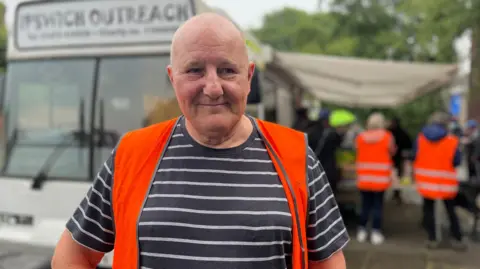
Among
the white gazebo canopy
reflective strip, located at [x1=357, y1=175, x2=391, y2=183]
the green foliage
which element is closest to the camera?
reflective strip, located at [x1=357, y1=175, x2=391, y2=183]

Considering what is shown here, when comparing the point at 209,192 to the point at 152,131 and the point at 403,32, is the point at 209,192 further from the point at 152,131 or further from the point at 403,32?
the point at 403,32

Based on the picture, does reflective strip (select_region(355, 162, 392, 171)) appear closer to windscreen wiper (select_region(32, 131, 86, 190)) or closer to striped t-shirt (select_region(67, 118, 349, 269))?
windscreen wiper (select_region(32, 131, 86, 190))

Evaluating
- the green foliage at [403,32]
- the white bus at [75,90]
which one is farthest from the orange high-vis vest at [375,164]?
the white bus at [75,90]

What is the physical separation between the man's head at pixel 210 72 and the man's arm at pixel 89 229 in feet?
1.19

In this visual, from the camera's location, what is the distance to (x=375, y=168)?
21.6 feet

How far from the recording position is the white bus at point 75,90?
4.02m

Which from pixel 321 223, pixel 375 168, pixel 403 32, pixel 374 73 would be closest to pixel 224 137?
pixel 321 223

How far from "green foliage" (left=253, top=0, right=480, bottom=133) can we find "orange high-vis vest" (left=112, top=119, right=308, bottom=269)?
7.11m

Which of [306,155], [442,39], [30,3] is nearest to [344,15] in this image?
[442,39]

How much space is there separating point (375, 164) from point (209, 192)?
558cm

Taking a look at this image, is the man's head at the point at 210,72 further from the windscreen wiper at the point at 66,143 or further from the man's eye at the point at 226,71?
the windscreen wiper at the point at 66,143

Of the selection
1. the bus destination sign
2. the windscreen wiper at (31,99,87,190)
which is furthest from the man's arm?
the windscreen wiper at (31,99,87,190)

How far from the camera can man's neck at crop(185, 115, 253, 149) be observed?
58.4 inches

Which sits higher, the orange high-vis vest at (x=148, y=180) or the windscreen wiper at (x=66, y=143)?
the orange high-vis vest at (x=148, y=180)
